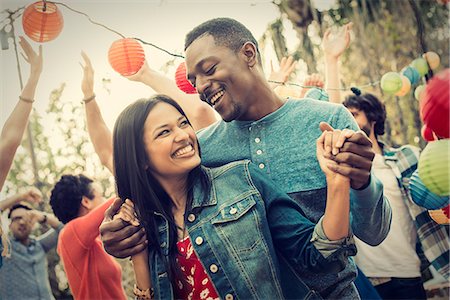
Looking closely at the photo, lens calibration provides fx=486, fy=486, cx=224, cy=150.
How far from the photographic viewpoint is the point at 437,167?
1609 mm

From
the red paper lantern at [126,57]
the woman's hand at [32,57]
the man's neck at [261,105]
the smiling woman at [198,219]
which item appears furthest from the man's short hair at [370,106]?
the woman's hand at [32,57]

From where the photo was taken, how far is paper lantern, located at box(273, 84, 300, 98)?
6.18 feet

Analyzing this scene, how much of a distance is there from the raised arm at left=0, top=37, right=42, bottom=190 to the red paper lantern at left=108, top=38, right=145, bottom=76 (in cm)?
28

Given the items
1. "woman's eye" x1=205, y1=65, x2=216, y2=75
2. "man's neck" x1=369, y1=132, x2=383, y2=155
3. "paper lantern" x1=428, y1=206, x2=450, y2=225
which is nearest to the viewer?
"woman's eye" x1=205, y1=65, x2=216, y2=75

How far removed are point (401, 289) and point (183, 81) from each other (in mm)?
1249

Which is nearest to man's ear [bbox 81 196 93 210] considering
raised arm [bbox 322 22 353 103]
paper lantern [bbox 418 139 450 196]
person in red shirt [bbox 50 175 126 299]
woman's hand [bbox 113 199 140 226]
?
person in red shirt [bbox 50 175 126 299]

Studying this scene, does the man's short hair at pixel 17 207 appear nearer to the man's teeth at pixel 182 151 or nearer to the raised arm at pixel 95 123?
the raised arm at pixel 95 123

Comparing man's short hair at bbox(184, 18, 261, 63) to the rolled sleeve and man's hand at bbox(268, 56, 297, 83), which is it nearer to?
man's hand at bbox(268, 56, 297, 83)

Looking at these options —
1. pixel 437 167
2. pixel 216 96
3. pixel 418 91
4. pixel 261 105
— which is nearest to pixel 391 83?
pixel 418 91

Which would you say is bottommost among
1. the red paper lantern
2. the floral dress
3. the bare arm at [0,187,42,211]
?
the floral dress

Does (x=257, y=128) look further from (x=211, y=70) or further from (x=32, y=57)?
(x=32, y=57)

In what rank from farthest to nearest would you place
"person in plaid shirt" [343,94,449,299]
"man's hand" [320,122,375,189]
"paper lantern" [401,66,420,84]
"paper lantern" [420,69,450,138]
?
"paper lantern" [401,66,420,84]
"person in plaid shirt" [343,94,449,299]
"paper lantern" [420,69,450,138]
"man's hand" [320,122,375,189]

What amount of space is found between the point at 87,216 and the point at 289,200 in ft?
2.44

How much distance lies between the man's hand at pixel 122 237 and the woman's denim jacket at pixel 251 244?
0.06 m
